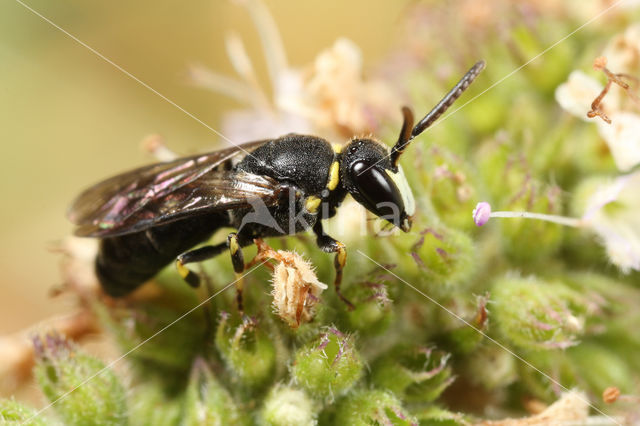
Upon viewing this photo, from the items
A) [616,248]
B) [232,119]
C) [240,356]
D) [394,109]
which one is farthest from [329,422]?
[232,119]

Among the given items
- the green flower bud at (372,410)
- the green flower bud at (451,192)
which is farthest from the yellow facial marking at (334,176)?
the green flower bud at (372,410)

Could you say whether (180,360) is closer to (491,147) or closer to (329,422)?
(329,422)

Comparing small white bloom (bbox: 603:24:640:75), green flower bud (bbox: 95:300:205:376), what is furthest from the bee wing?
small white bloom (bbox: 603:24:640:75)

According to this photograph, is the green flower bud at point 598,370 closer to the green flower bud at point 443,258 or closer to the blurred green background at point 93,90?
the green flower bud at point 443,258

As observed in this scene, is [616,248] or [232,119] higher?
[232,119]

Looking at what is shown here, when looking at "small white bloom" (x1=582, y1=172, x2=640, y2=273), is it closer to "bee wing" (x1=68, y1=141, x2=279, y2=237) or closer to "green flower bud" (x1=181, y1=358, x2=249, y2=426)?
"bee wing" (x1=68, y1=141, x2=279, y2=237)

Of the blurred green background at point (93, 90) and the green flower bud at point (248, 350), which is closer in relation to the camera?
the green flower bud at point (248, 350)

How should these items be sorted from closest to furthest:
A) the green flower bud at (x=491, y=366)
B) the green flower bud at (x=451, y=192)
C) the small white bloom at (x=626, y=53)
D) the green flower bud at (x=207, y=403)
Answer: the green flower bud at (x=207, y=403) < the green flower bud at (x=491, y=366) < the green flower bud at (x=451, y=192) < the small white bloom at (x=626, y=53)
